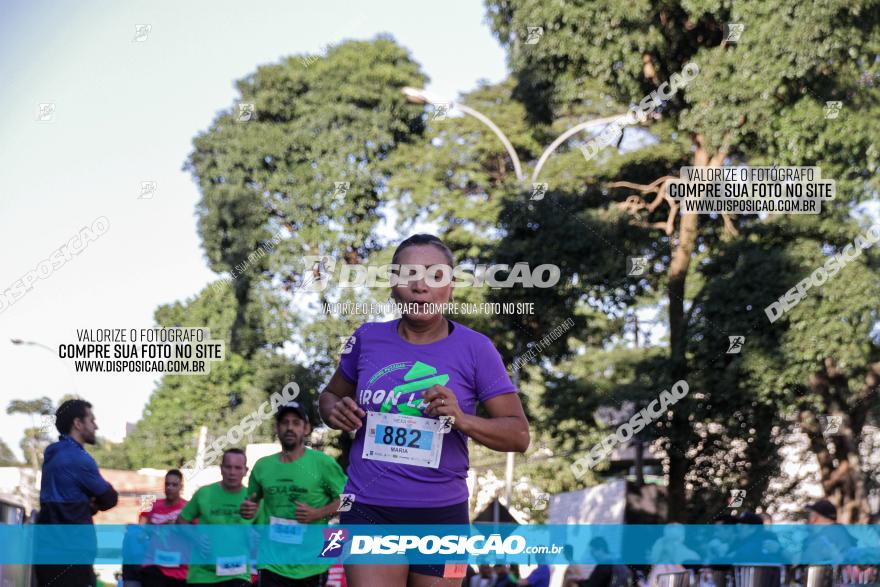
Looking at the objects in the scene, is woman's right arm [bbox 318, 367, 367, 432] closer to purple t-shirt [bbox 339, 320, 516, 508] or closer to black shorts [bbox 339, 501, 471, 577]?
purple t-shirt [bbox 339, 320, 516, 508]

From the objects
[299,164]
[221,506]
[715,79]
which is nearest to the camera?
[221,506]

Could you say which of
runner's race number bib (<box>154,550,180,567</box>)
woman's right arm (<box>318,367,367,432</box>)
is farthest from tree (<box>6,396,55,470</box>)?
woman's right arm (<box>318,367,367,432</box>)

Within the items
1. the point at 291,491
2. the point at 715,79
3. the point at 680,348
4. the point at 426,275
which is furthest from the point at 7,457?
the point at 426,275

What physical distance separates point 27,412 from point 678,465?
948 cm

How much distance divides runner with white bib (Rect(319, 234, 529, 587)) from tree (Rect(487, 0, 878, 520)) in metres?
13.1

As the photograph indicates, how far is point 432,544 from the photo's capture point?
162 inches

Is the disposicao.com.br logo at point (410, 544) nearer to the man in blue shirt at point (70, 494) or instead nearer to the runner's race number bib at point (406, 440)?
the runner's race number bib at point (406, 440)

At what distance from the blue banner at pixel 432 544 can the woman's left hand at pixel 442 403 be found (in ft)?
1.39

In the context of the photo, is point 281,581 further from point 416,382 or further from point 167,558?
point 416,382

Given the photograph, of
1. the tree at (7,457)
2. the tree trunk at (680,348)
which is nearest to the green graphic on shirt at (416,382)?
the tree trunk at (680,348)

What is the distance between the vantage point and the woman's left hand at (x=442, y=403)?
12.9ft

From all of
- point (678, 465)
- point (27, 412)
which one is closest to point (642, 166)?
point (678, 465)

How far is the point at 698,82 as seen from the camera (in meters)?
17.2

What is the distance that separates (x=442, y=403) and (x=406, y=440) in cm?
23
